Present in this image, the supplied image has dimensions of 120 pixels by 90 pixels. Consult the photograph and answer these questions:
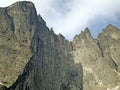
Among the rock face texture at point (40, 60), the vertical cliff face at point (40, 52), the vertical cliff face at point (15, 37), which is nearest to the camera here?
the vertical cliff face at point (15, 37)

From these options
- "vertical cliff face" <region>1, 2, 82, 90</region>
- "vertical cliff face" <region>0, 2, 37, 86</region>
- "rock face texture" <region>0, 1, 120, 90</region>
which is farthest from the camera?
"vertical cliff face" <region>1, 2, 82, 90</region>

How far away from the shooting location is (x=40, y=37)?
7264 inches

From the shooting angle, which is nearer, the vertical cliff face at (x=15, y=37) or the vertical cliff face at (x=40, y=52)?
the vertical cliff face at (x=15, y=37)

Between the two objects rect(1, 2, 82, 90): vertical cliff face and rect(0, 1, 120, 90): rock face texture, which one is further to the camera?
rect(1, 2, 82, 90): vertical cliff face

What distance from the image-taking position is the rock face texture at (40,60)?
465 ft

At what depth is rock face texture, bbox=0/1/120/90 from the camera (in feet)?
465

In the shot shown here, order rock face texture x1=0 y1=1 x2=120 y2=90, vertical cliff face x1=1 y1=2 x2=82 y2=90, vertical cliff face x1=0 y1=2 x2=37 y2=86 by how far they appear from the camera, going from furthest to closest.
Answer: vertical cliff face x1=1 y1=2 x2=82 y2=90 → rock face texture x1=0 y1=1 x2=120 y2=90 → vertical cliff face x1=0 y1=2 x2=37 y2=86

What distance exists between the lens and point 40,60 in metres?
169

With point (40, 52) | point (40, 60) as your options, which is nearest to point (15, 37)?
point (40, 52)

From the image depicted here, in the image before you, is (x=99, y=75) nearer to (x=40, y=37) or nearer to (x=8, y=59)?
(x=40, y=37)

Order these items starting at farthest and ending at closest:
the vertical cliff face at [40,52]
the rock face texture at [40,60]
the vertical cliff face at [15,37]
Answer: the vertical cliff face at [40,52]
the rock face texture at [40,60]
the vertical cliff face at [15,37]

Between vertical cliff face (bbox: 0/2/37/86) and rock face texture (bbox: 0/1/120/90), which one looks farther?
rock face texture (bbox: 0/1/120/90)

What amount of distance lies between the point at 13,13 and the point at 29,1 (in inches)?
569

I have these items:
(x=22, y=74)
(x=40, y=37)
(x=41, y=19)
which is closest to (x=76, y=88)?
(x=40, y=37)
